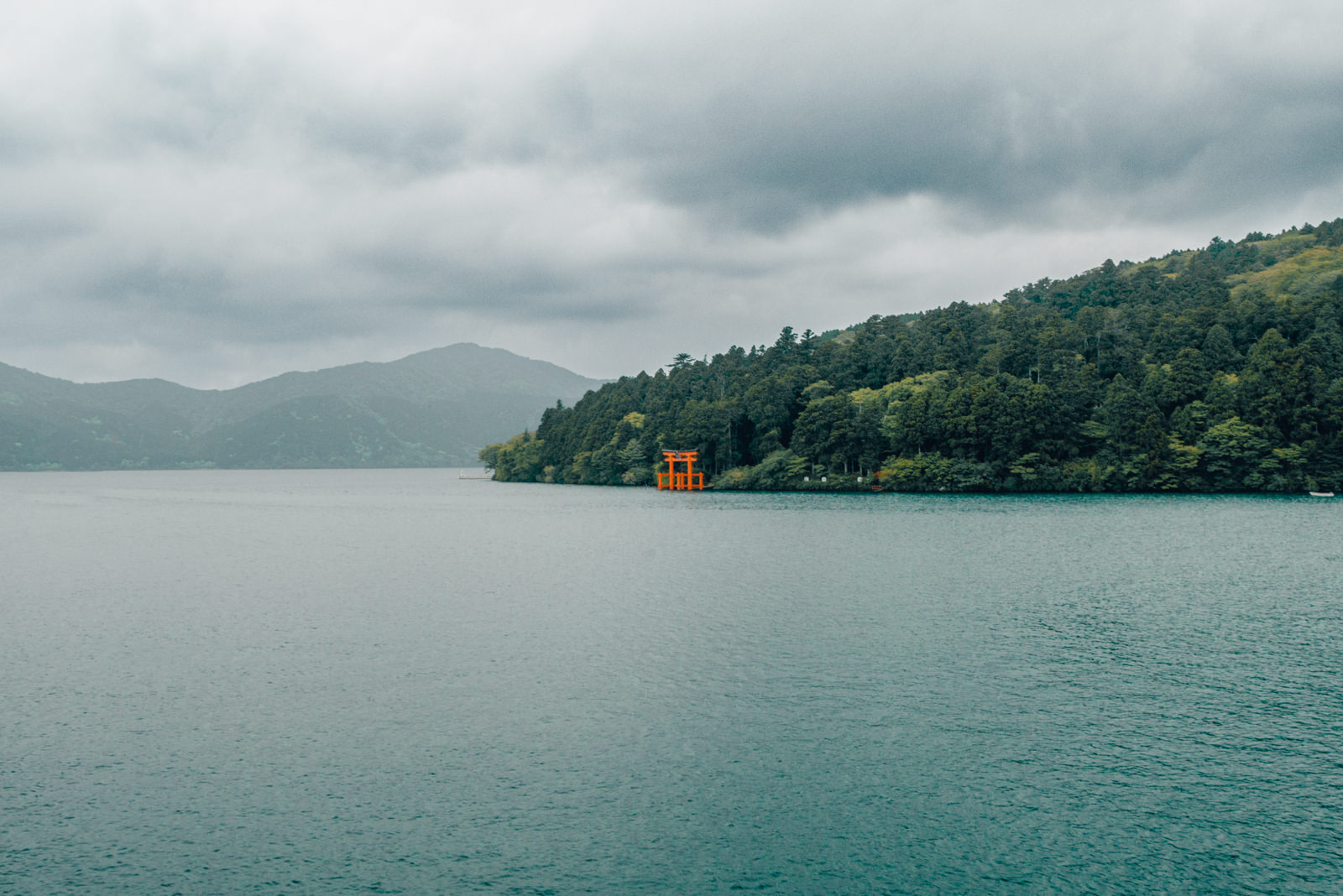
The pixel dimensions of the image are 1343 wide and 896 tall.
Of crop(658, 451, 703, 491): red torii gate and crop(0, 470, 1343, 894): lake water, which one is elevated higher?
crop(658, 451, 703, 491): red torii gate

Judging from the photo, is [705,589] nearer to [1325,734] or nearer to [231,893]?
[1325,734]

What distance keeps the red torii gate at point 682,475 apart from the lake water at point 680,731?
330 ft

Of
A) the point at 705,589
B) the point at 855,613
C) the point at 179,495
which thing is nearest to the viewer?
the point at 855,613

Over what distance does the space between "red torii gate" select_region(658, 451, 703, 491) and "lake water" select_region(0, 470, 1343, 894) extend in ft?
330

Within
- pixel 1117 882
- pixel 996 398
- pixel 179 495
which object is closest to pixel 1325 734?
pixel 1117 882

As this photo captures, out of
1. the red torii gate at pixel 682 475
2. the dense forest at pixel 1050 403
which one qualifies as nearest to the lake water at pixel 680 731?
the dense forest at pixel 1050 403

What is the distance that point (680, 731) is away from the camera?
20.7 metres

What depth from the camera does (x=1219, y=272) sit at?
169m

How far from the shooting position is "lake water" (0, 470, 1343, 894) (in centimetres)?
1438

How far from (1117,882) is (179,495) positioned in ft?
538

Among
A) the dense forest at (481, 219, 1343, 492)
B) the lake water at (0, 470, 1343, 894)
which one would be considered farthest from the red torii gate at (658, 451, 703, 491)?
the lake water at (0, 470, 1343, 894)

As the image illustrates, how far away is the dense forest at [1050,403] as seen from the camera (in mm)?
109688

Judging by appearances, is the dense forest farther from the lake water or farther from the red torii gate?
the lake water

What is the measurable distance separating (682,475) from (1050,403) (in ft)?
202
